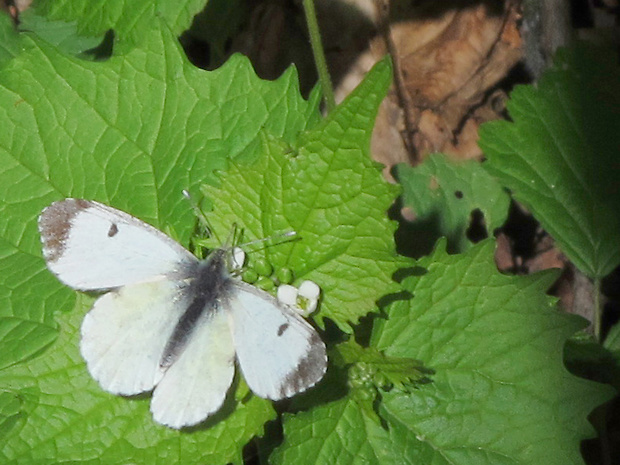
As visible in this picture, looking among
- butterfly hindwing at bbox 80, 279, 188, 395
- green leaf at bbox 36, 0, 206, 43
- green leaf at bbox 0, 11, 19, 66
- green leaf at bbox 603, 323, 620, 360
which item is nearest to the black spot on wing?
butterfly hindwing at bbox 80, 279, 188, 395

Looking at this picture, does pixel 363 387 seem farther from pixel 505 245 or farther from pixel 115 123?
pixel 505 245

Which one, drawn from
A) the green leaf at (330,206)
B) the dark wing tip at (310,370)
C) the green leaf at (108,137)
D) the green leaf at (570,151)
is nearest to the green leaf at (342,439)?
the green leaf at (330,206)

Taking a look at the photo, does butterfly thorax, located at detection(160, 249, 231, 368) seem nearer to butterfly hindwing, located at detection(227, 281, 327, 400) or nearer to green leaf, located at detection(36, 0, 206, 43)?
butterfly hindwing, located at detection(227, 281, 327, 400)

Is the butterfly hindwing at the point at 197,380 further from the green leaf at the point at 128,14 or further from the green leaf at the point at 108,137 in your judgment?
the green leaf at the point at 128,14

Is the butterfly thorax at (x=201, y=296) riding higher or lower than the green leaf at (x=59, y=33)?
higher

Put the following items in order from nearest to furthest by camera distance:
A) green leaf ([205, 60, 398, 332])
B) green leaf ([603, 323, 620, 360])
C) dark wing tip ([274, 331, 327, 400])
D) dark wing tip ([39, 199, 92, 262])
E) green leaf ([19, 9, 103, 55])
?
dark wing tip ([274, 331, 327, 400]), green leaf ([205, 60, 398, 332]), dark wing tip ([39, 199, 92, 262]), green leaf ([603, 323, 620, 360]), green leaf ([19, 9, 103, 55])

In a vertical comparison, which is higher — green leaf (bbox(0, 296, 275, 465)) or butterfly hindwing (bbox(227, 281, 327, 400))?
butterfly hindwing (bbox(227, 281, 327, 400))

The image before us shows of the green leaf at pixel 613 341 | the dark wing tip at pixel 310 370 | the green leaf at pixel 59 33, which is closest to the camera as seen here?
the dark wing tip at pixel 310 370
